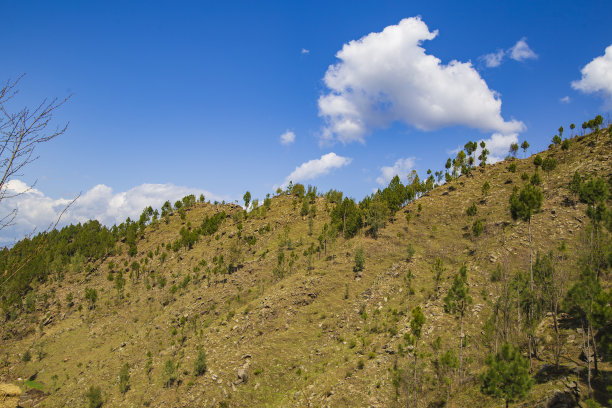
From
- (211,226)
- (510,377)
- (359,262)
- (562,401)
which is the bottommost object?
(562,401)

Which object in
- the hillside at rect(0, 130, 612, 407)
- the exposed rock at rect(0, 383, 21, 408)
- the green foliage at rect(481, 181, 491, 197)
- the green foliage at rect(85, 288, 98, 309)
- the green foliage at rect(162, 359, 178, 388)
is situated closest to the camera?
the exposed rock at rect(0, 383, 21, 408)

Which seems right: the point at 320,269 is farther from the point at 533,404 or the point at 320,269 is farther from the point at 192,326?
the point at 533,404

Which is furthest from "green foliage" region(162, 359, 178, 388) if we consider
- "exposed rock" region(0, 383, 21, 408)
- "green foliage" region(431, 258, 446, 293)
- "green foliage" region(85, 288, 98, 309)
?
"green foliage" region(85, 288, 98, 309)

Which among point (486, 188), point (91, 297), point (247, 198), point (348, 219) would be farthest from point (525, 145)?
point (91, 297)

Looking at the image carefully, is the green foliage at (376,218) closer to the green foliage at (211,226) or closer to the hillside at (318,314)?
the hillside at (318,314)

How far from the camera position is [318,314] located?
51.6 meters

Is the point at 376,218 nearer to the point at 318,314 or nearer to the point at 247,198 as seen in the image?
the point at 318,314

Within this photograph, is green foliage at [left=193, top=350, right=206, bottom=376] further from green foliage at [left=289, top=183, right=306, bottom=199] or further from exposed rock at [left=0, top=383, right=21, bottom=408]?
green foliage at [left=289, top=183, right=306, bottom=199]

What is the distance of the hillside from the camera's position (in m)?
36.0

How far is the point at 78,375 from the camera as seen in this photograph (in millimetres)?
56406

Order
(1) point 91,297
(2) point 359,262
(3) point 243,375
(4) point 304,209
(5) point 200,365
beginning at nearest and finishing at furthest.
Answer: (3) point 243,375, (5) point 200,365, (2) point 359,262, (1) point 91,297, (4) point 304,209

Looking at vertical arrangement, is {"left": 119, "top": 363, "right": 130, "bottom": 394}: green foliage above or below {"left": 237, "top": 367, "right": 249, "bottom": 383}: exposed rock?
below

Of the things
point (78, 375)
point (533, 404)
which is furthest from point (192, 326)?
point (533, 404)

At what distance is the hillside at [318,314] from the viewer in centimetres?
3603
